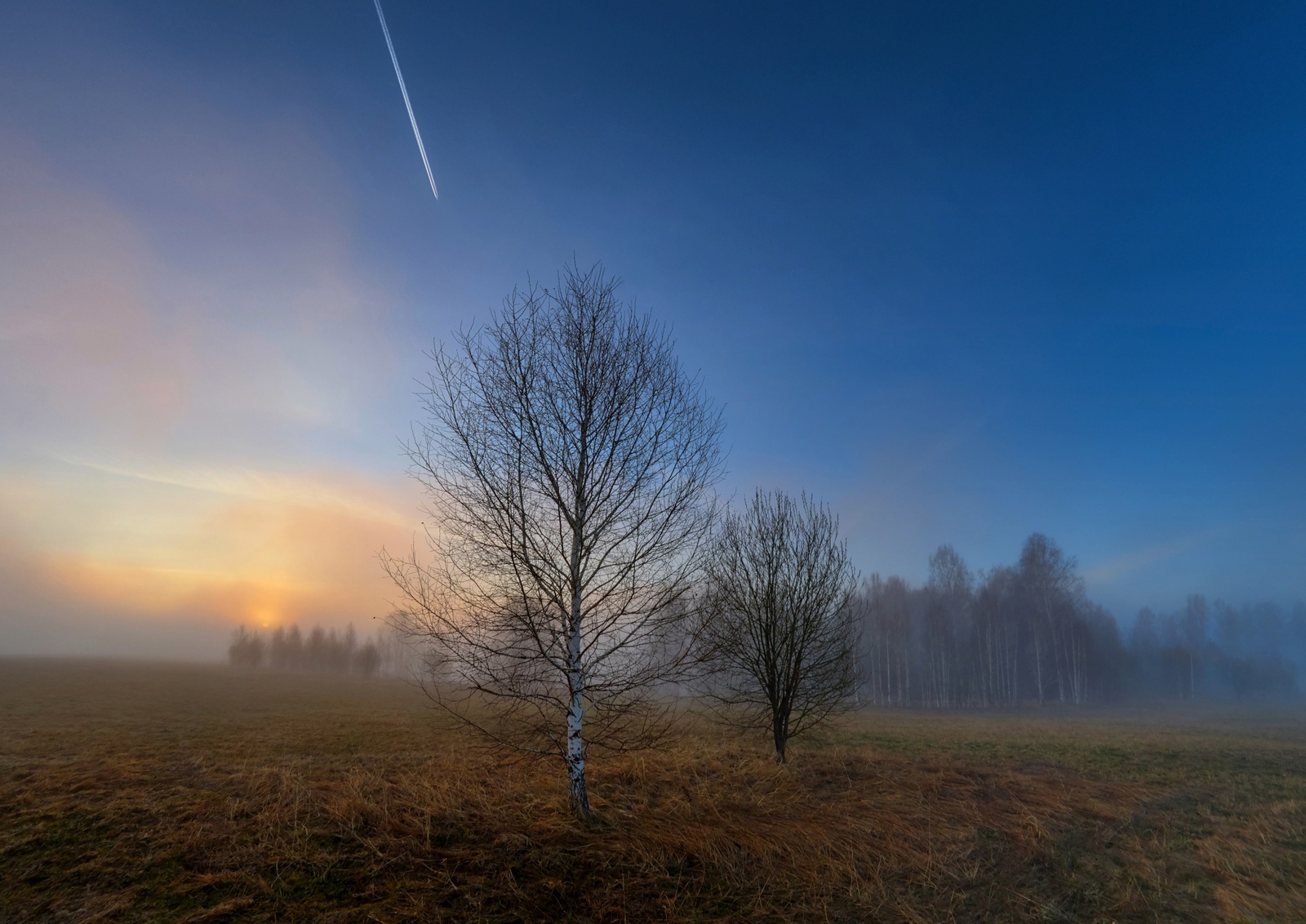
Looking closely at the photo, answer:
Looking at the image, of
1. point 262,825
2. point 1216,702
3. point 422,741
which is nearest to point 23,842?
point 262,825

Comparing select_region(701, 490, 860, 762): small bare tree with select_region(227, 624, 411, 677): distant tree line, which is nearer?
select_region(701, 490, 860, 762): small bare tree

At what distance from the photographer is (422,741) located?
660 inches

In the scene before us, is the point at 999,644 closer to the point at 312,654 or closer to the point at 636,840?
the point at 636,840

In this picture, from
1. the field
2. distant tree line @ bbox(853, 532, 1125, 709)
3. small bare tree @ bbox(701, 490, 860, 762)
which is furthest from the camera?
distant tree line @ bbox(853, 532, 1125, 709)

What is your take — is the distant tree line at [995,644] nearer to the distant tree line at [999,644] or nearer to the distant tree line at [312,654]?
the distant tree line at [999,644]

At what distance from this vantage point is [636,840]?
6711 millimetres

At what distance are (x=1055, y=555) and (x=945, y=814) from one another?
5777 cm

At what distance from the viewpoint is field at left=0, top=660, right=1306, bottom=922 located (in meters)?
5.48

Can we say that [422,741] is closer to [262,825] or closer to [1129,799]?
[262,825]

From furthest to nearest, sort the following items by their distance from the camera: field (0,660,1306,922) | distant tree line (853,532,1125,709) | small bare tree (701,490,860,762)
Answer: distant tree line (853,532,1125,709)
small bare tree (701,490,860,762)
field (0,660,1306,922)

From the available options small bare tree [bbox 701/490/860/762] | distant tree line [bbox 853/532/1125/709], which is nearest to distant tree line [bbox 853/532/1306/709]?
distant tree line [bbox 853/532/1125/709]

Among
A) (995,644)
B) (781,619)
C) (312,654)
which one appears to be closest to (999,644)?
(995,644)

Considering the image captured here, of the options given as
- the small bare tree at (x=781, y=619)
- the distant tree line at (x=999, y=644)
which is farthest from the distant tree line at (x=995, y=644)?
the small bare tree at (x=781, y=619)

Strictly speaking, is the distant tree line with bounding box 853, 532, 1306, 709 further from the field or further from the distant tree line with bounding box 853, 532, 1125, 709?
the field
